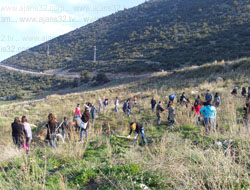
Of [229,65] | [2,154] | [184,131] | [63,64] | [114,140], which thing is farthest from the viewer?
[63,64]

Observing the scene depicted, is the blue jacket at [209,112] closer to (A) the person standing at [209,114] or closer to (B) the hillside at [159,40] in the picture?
(A) the person standing at [209,114]

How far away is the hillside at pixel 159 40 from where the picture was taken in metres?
42.9

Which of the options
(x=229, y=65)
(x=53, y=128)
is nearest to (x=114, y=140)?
(x=53, y=128)

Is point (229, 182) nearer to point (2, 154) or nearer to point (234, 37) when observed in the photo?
point (2, 154)

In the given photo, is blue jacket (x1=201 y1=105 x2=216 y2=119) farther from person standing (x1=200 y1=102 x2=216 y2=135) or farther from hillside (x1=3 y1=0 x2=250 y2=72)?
hillside (x1=3 y1=0 x2=250 y2=72)

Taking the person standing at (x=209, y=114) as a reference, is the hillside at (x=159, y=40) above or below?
above

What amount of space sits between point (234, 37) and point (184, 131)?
43.2 meters

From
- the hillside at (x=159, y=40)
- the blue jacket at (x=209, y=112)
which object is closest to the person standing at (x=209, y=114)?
the blue jacket at (x=209, y=112)

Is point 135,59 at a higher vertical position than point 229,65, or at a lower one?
higher

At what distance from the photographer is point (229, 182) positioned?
2904 mm

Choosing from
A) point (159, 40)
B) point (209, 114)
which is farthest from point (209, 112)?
point (159, 40)

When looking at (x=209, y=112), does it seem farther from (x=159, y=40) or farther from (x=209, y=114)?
(x=159, y=40)

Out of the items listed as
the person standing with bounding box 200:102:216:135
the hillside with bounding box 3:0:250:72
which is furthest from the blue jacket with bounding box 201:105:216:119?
the hillside with bounding box 3:0:250:72

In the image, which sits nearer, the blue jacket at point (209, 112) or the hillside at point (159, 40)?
the blue jacket at point (209, 112)
